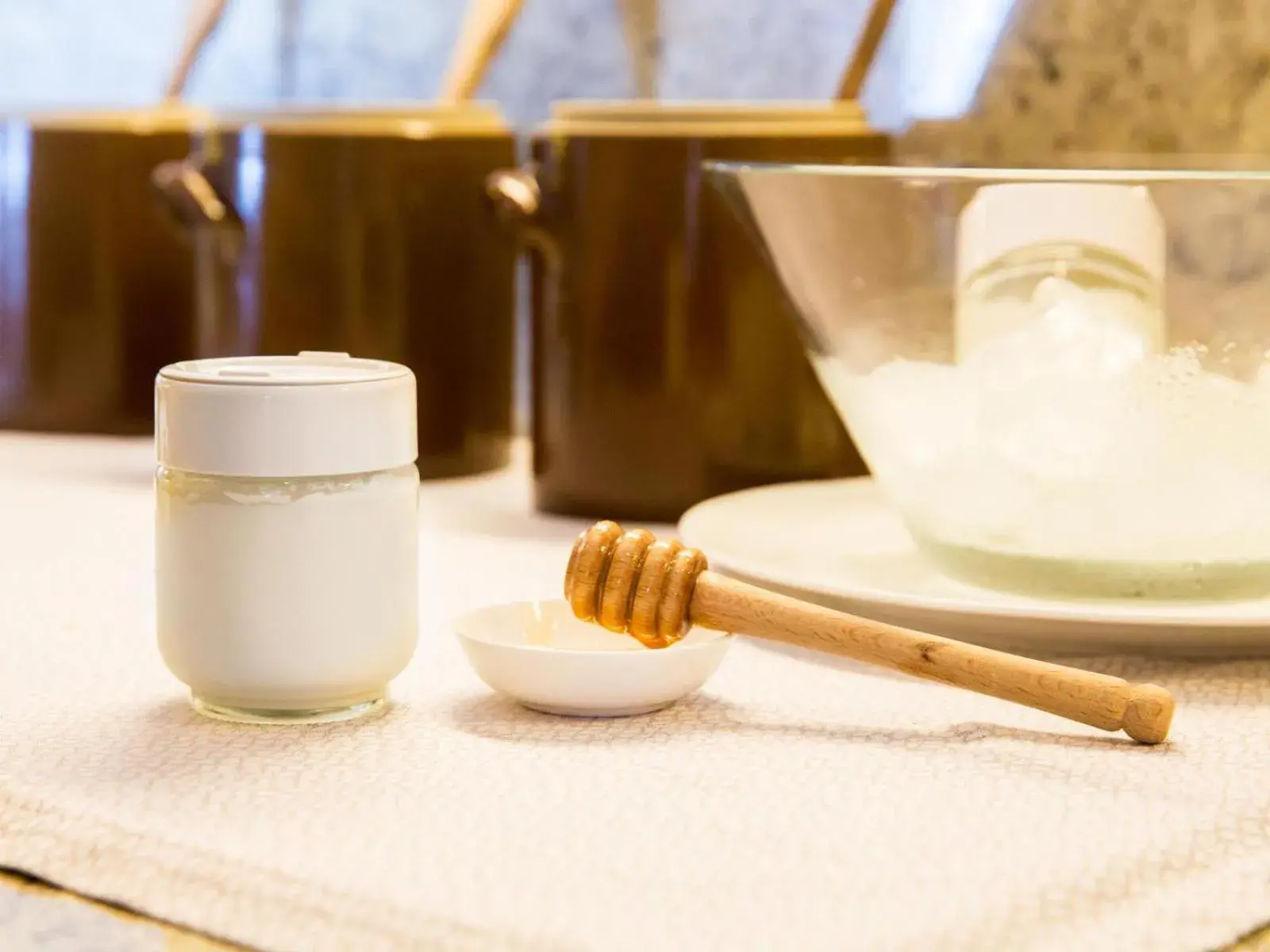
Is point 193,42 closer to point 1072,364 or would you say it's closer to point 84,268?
point 84,268

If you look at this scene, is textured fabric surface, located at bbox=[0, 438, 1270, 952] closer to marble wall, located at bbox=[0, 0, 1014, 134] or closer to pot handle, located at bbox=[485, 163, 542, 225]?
pot handle, located at bbox=[485, 163, 542, 225]

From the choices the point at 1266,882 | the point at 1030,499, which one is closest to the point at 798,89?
the point at 1030,499

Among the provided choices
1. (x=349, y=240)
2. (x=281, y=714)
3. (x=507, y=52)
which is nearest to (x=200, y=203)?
(x=349, y=240)

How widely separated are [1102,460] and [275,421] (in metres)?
0.31

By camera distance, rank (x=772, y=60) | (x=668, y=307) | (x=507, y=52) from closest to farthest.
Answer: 1. (x=668, y=307)
2. (x=772, y=60)
3. (x=507, y=52)

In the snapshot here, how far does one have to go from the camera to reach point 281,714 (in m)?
0.56

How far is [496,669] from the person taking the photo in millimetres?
572

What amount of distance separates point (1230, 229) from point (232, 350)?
569 mm

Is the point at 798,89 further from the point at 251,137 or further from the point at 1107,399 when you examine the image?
the point at 1107,399

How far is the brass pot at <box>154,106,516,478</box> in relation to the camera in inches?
38.9

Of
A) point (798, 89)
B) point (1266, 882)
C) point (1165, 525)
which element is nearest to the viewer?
point (1266, 882)


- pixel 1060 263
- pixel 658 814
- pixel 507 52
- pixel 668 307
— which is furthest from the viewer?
pixel 507 52

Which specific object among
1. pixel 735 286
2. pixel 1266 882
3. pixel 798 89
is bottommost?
pixel 1266 882

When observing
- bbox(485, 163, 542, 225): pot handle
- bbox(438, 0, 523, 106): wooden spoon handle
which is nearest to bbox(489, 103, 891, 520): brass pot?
bbox(485, 163, 542, 225): pot handle
